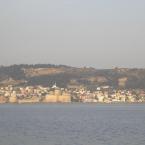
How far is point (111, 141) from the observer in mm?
49469

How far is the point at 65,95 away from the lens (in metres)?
175

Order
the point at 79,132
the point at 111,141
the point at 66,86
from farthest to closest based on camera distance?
the point at 66,86, the point at 79,132, the point at 111,141

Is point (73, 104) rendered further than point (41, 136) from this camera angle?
Yes

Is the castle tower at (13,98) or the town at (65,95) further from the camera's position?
the town at (65,95)

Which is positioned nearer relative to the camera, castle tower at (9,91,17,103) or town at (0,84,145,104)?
castle tower at (9,91,17,103)

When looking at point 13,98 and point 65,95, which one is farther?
point 13,98

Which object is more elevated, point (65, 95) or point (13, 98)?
point (65, 95)

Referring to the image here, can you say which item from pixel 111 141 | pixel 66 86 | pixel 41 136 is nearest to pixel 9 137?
pixel 41 136

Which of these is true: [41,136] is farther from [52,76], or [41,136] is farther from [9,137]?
[52,76]

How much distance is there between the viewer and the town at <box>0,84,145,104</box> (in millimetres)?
173625

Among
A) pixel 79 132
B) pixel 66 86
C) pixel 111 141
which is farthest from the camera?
pixel 66 86

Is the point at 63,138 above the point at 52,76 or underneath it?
underneath

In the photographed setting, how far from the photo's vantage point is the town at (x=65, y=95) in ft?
570

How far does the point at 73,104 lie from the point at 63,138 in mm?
143532
